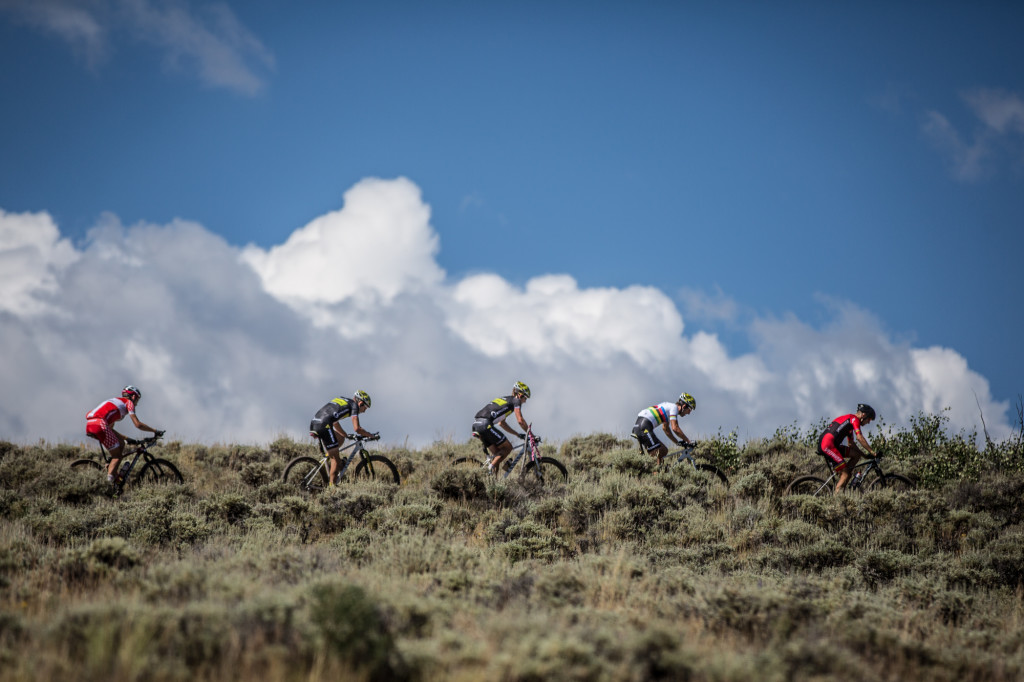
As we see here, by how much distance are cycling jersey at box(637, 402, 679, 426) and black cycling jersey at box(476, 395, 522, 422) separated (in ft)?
10.7

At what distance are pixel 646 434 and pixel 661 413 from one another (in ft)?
2.08

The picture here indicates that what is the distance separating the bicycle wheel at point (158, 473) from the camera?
49.1ft

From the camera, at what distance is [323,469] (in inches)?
578

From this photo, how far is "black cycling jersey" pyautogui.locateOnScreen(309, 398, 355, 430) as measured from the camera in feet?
47.6

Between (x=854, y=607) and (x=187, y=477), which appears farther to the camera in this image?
(x=187, y=477)

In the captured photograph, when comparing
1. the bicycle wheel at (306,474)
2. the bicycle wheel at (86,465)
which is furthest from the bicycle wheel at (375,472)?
the bicycle wheel at (86,465)

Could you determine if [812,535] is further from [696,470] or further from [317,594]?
[317,594]

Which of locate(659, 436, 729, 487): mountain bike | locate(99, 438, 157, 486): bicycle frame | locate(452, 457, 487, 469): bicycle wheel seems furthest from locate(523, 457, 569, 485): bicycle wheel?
locate(99, 438, 157, 486): bicycle frame

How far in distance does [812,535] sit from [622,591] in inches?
204

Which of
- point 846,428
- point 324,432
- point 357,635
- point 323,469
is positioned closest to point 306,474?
point 323,469

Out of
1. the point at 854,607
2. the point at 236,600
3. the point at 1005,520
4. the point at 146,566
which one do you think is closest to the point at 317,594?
the point at 236,600

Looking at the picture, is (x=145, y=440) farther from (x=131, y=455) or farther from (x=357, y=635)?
(x=357, y=635)

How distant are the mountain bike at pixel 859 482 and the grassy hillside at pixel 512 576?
Result: 2.45ft

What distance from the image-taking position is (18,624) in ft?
20.9
